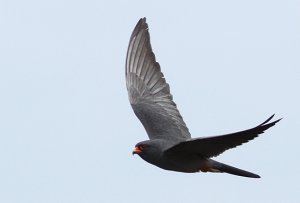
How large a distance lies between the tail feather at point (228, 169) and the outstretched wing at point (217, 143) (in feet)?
1.94

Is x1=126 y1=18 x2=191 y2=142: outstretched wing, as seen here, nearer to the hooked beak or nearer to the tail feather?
the tail feather

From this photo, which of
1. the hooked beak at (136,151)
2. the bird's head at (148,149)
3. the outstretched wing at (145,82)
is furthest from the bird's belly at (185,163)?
the outstretched wing at (145,82)

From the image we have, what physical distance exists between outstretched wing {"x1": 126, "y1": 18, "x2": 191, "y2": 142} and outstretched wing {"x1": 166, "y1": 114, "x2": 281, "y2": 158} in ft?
9.09

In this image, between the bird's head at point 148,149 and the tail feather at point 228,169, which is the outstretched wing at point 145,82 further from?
the bird's head at point 148,149

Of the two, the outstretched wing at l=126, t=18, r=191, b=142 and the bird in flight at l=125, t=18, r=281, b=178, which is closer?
the bird in flight at l=125, t=18, r=281, b=178

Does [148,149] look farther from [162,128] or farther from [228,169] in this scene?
[162,128]

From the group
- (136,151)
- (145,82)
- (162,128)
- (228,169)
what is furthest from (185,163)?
(145,82)

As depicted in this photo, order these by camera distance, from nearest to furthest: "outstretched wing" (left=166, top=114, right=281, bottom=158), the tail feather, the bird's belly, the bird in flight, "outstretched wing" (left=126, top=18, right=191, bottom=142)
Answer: "outstretched wing" (left=166, top=114, right=281, bottom=158) → the bird in flight → the bird's belly → the tail feather → "outstretched wing" (left=126, top=18, right=191, bottom=142)

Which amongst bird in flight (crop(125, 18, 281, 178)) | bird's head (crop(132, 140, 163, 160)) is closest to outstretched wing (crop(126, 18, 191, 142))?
bird in flight (crop(125, 18, 281, 178))

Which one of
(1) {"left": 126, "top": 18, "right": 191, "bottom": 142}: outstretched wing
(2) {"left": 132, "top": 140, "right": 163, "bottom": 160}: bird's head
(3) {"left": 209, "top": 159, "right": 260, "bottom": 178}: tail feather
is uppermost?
(1) {"left": 126, "top": 18, "right": 191, "bottom": 142}: outstretched wing

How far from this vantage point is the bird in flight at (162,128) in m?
15.5

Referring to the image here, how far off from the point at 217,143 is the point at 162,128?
117 inches

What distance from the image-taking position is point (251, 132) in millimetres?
14594

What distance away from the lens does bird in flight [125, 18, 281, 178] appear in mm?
15500
